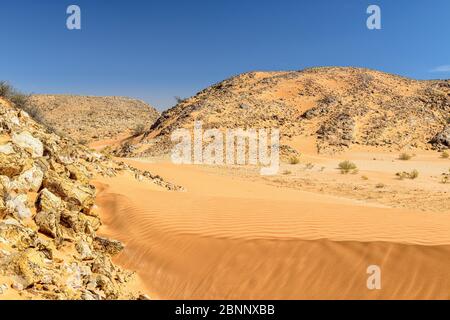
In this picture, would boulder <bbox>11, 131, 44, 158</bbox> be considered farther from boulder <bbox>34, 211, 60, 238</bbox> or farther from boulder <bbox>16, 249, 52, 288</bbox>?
boulder <bbox>16, 249, 52, 288</bbox>

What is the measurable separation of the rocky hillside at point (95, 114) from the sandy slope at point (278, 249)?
38.6 meters

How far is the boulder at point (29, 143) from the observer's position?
8.66 meters

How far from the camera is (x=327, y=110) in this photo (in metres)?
38.0

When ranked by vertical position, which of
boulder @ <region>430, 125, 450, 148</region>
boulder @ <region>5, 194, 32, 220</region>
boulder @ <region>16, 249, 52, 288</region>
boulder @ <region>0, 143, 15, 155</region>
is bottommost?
boulder @ <region>16, 249, 52, 288</region>

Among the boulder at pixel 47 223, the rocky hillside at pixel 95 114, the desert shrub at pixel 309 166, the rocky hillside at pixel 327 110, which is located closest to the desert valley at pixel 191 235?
the boulder at pixel 47 223

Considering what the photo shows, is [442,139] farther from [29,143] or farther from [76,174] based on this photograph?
[29,143]

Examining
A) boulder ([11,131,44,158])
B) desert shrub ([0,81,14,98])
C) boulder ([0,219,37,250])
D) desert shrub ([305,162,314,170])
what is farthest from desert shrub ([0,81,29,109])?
desert shrub ([305,162,314,170])

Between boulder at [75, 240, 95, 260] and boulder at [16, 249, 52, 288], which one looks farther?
boulder at [75, 240, 95, 260]

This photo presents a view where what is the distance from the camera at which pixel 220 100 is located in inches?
1565

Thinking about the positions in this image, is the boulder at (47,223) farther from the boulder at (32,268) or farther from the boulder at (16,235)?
the boulder at (32,268)

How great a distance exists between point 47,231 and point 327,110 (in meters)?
34.5

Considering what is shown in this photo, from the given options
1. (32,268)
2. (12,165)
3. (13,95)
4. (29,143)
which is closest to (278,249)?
(32,268)

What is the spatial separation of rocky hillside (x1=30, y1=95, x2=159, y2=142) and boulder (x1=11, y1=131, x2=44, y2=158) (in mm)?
36734

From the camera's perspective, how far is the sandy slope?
17.2 ft
